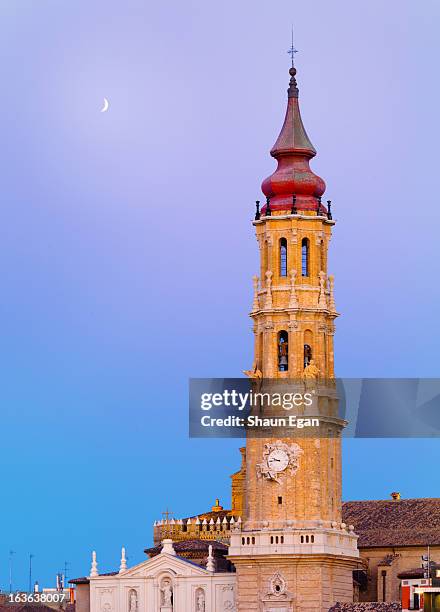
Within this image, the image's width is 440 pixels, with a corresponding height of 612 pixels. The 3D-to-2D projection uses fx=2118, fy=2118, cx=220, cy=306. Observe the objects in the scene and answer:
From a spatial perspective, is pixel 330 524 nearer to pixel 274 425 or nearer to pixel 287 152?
pixel 274 425

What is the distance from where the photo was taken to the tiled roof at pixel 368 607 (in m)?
93.0

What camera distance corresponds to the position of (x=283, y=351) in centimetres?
9869

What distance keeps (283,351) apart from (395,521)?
444 inches

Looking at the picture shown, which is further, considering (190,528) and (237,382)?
(190,528)

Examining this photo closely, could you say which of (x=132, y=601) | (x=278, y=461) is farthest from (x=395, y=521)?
(x=132, y=601)

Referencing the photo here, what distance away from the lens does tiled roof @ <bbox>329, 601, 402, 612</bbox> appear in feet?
305

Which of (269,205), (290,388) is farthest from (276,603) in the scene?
(269,205)

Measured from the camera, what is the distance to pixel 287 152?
99.2m

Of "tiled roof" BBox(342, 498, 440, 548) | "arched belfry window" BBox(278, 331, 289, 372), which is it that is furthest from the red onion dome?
"tiled roof" BBox(342, 498, 440, 548)

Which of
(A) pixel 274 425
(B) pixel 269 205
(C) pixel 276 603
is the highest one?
(B) pixel 269 205

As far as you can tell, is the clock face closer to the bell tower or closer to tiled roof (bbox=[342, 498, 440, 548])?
the bell tower

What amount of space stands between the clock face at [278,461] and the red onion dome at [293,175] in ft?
37.8

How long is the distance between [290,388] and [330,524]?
21.4 ft

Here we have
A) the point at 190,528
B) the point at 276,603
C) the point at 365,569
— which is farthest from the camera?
the point at 190,528
